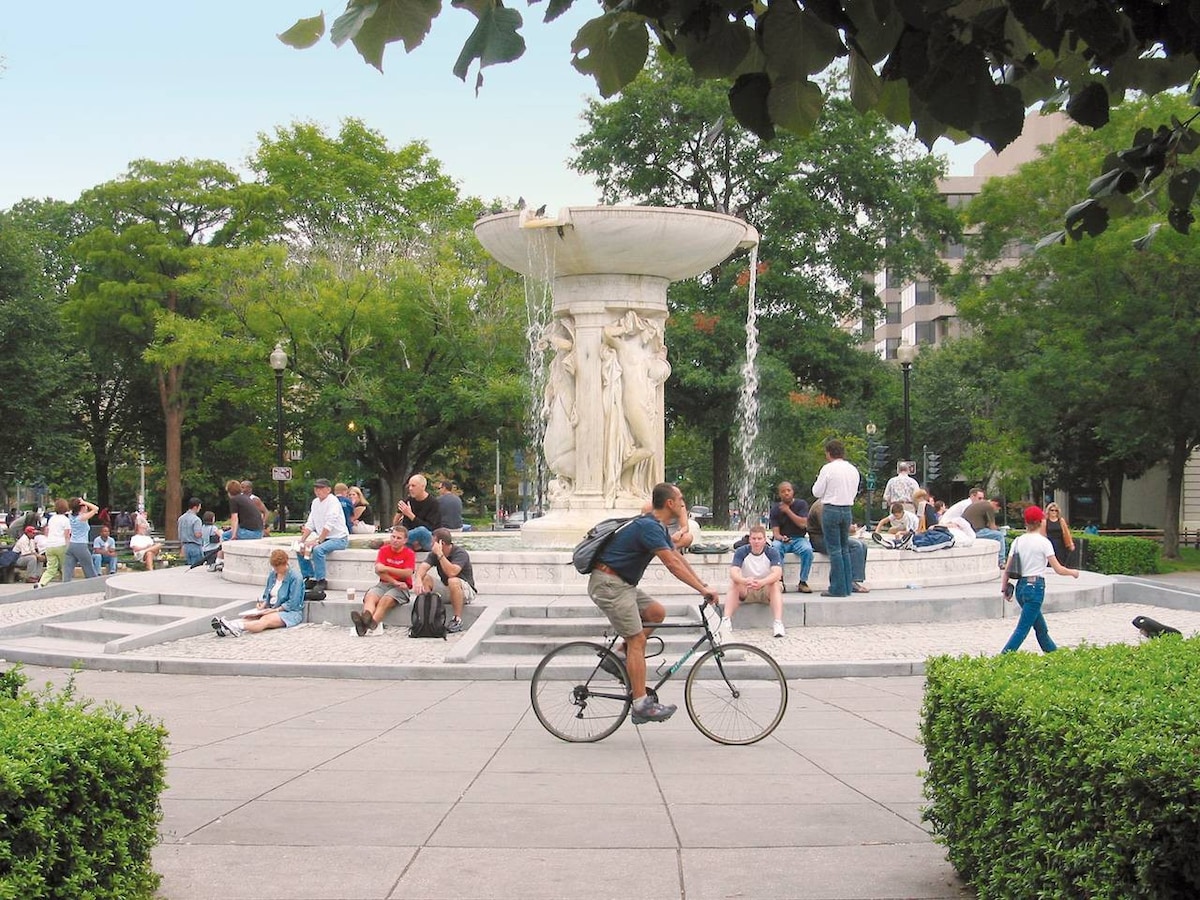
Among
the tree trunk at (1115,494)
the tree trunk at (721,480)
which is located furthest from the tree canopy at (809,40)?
the tree trunk at (1115,494)

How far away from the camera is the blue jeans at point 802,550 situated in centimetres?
Answer: 1686

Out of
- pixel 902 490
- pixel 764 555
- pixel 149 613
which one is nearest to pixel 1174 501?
pixel 902 490

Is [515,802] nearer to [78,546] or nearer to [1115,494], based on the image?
[78,546]

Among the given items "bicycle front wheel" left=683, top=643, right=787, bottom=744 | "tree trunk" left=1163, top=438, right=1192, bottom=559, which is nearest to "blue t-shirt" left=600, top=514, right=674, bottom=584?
"bicycle front wheel" left=683, top=643, right=787, bottom=744

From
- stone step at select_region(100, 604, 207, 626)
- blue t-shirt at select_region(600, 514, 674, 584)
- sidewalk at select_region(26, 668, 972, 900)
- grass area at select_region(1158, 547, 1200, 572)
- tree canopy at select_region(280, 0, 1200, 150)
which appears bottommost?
grass area at select_region(1158, 547, 1200, 572)

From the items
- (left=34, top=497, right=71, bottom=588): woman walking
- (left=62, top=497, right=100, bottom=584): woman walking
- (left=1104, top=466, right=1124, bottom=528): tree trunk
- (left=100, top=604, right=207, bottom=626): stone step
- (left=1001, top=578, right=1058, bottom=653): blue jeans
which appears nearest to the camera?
(left=1001, top=578, right=1058, bottom=653): blue jeans

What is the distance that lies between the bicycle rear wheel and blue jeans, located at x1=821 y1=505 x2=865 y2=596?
7516 millimetres

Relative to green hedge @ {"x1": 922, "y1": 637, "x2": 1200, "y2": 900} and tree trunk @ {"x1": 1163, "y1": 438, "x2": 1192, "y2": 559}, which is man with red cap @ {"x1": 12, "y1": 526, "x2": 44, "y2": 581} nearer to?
green hedge @ {"x1": 922, "y1": 637, "x2": 1200, "y2": 900}

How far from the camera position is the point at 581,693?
363 inches

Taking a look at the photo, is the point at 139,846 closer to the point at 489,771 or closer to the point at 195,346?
the point at 489,771

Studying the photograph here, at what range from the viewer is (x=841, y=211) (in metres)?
41.9

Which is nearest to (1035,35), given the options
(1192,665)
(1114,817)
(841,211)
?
(1114,817)

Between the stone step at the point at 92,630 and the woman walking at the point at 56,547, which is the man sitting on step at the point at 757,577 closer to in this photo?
the stone step at the point at 92,630

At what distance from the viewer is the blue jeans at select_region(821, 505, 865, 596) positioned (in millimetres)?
16328
